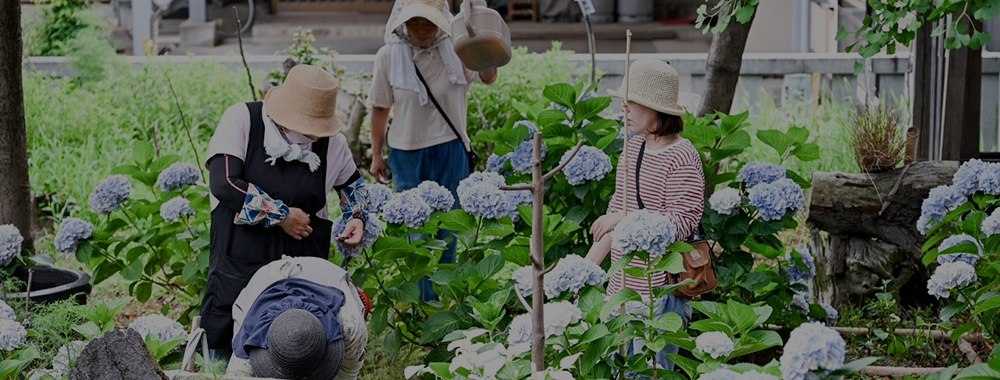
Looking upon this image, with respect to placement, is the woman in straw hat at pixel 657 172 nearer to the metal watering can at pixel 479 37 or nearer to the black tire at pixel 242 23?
the metal watering can at pixel 479 37

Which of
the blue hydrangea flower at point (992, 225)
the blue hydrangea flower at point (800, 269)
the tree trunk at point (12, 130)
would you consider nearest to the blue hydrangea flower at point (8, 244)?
the tree trunk at point (12, 130)

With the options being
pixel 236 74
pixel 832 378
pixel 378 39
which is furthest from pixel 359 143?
pixel 378 39

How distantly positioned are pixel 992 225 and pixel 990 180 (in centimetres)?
23

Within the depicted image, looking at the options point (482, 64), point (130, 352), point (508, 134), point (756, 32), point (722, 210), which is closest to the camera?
point (130, 352)

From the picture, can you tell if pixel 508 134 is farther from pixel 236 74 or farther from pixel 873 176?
pixel 236 74

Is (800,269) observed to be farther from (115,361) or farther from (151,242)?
(115,361)

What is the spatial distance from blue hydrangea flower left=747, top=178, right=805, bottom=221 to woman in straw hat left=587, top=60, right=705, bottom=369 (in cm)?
42

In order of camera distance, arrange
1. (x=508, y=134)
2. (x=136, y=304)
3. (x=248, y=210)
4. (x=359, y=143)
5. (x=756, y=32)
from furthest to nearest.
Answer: (x=756, y=32)
(x=359, y=143)
(x=136, y=304)
(x=508, y=134)
(x=248, y=210)

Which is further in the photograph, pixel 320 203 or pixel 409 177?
pixel 409 177

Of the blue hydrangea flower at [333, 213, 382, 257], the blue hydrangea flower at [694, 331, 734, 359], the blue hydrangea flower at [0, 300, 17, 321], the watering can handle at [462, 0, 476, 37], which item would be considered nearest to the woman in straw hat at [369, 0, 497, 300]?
the watering can handle at [462, 0, 476, 37]

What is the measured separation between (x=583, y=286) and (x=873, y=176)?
2193mm

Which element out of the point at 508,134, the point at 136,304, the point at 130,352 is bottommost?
the point at 136,304

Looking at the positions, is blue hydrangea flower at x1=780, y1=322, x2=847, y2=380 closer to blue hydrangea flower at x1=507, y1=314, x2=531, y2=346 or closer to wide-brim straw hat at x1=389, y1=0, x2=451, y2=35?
blue hydrangea flower at x1=507, y1=314, x2=531, y2=346

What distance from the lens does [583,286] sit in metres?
3.16
